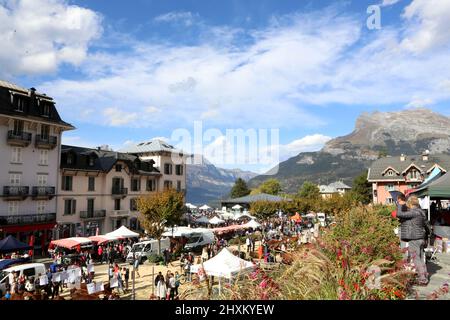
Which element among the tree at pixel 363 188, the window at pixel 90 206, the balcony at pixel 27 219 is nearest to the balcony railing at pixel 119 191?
the window at pixel 90 206

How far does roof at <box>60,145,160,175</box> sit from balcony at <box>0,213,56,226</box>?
5.75 meters

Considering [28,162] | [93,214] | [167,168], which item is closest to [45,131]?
[28,162]

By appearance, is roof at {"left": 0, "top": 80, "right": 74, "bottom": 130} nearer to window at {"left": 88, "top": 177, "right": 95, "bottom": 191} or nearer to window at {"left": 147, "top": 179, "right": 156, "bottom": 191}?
window at {"left": 88, "top": 177, "right": 95, "bottom": 191}

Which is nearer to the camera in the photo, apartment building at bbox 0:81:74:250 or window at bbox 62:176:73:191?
apartment building at bbox 0:81:74:250

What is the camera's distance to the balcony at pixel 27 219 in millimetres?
32369

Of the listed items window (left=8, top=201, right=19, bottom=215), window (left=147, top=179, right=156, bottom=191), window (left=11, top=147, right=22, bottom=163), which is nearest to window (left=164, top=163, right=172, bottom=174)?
window (left=147, top=179, right=156, bottom=191)

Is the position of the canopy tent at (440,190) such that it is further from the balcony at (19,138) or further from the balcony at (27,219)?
the balcony at (19,138)

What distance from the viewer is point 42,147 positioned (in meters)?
36.9

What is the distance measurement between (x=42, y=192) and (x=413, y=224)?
3657cm

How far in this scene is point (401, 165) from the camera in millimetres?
67875

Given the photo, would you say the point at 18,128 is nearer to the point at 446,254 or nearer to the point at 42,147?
the point at 42,147

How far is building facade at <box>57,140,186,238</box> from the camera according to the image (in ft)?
132

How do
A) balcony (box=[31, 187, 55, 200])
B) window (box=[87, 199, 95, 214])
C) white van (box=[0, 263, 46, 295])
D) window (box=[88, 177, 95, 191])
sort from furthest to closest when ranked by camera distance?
1. window (box=[88, 177, 95, 191])
2. window (box=[87, 199, 95, 214])
3. balcony (box=[31, 187, 55, 200])
4. white van (box=[0, 263, 46, 295])

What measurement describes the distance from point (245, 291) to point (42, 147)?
36.8m
